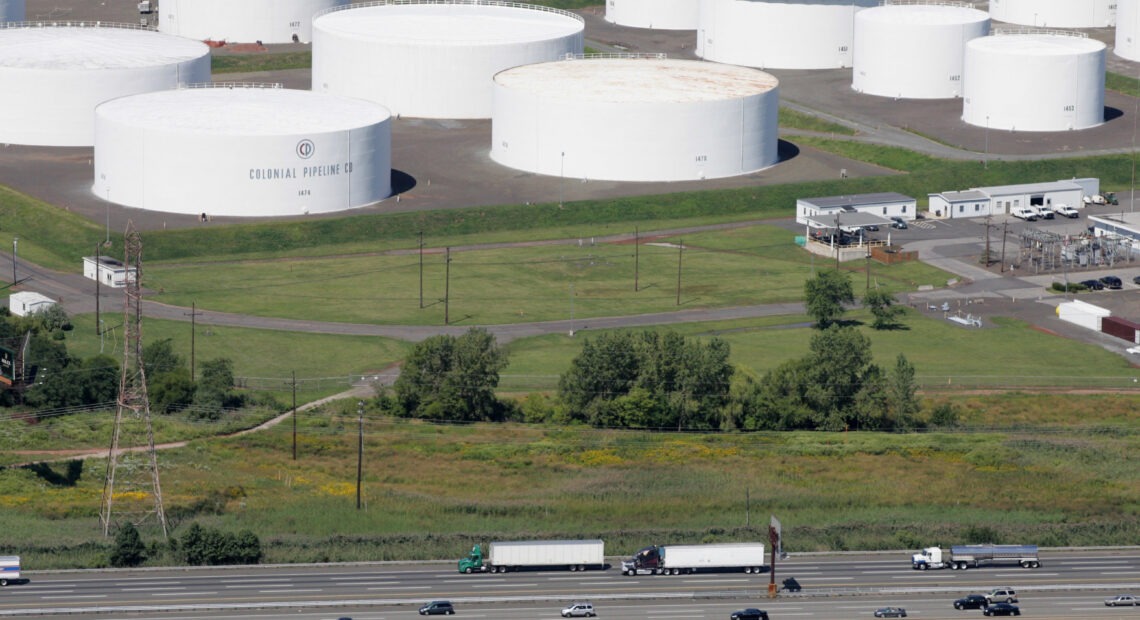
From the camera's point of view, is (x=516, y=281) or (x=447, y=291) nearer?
(x=447, y=291)

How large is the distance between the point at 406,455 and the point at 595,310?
101ft

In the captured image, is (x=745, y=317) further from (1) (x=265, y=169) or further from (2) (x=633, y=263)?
(1) (x=265, y=169)

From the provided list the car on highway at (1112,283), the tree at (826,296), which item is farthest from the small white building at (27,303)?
the car on highway at (1112,283)

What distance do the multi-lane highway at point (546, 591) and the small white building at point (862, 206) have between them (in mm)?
72706

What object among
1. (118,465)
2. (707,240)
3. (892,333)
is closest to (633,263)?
(707,240)

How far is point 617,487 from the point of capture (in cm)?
13588

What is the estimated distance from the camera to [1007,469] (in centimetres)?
14038

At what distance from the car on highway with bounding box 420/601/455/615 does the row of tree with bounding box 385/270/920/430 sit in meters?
35.5

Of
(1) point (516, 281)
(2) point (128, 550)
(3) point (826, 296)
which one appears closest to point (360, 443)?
(2) point (128, 550)

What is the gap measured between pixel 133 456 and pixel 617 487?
2673cm

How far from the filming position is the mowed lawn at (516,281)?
168m

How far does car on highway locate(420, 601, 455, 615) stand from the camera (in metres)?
112

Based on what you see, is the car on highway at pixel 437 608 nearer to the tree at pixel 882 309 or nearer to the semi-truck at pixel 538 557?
the semi-truck at pixel 538 557

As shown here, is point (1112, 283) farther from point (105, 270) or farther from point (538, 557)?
point (538, 557)
